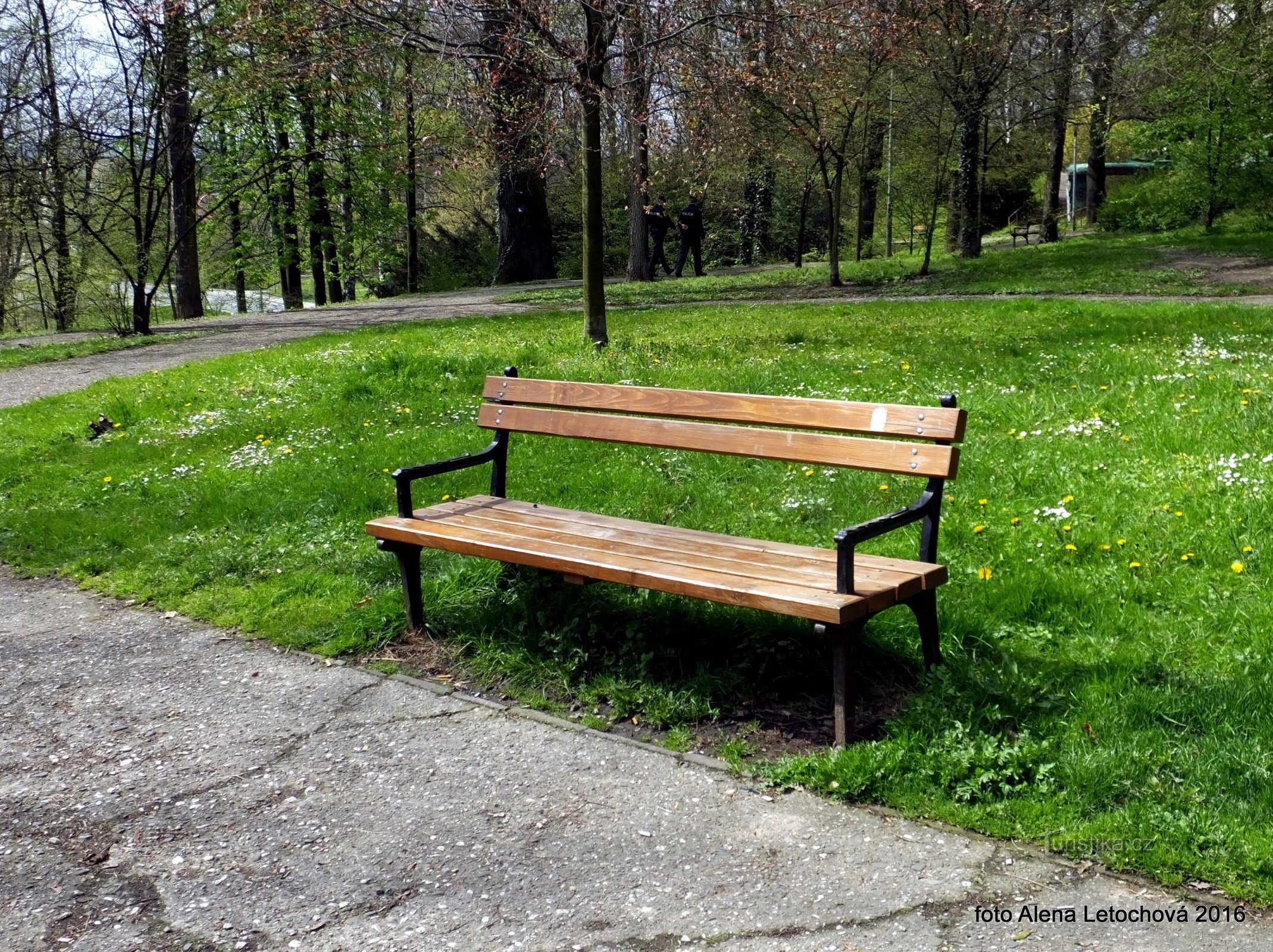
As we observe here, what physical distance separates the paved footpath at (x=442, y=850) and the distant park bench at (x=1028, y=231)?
2759 cm

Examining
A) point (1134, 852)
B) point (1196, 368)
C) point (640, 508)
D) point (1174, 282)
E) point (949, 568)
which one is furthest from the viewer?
point (1174, 282)

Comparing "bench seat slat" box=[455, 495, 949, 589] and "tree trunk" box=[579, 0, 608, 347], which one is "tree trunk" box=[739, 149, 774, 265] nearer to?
"tree trunk" box=[579, 0, 608, 347]

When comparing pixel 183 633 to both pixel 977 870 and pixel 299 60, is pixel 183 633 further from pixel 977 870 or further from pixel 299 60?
pixel 299 60

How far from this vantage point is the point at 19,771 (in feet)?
12.0

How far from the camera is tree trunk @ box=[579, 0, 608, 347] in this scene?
1001 cm

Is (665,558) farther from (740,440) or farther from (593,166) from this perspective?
(593,166)

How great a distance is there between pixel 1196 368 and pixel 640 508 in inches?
174

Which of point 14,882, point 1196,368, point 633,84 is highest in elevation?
point 633,84

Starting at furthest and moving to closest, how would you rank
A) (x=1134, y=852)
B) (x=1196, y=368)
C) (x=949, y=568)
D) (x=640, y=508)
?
(x=1196, y=368) → (x=640, y=508) → (x=949, y=568) → (x=1134, y=852)

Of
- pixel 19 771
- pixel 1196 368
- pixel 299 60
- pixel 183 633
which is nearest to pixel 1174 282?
pixel 1196 368

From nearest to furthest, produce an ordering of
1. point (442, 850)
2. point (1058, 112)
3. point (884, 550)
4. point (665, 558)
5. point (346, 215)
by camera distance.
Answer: point (442, 850) → point (665, 558) → point (884, 550) → point (1058, 112) → point (346, 215)

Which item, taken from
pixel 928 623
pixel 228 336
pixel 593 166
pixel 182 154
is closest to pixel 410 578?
pixel 928 623

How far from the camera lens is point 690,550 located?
4.17 m

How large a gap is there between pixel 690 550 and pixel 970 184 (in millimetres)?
20581
